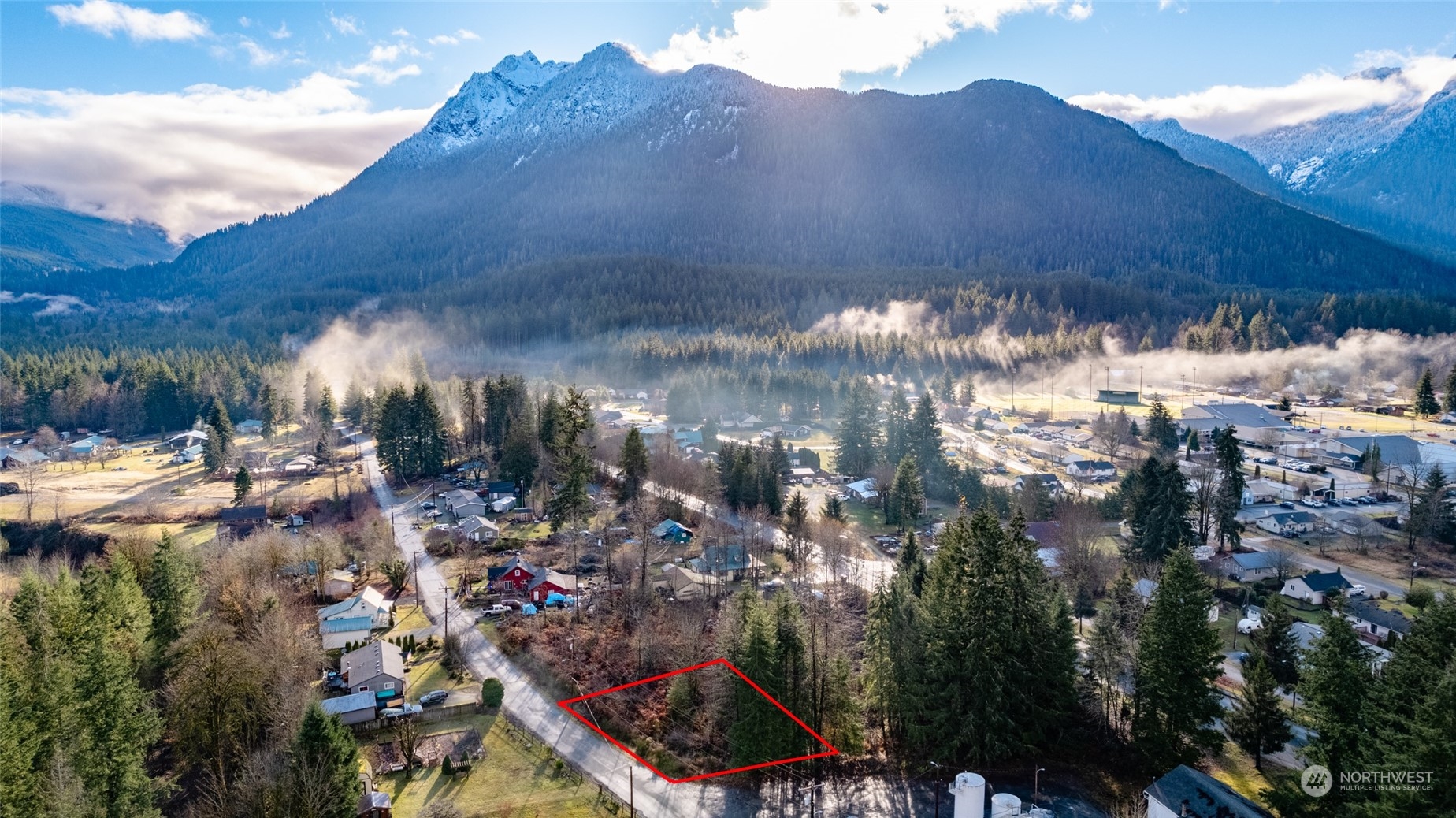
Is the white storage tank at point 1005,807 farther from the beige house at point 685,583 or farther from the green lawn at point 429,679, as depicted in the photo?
the green lawn at point 429,679

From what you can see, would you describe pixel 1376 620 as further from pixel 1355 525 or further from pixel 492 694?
pixel 492 694

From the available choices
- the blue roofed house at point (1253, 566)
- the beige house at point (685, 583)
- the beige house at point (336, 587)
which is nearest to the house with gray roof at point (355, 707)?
the beige house at point (336, 587)

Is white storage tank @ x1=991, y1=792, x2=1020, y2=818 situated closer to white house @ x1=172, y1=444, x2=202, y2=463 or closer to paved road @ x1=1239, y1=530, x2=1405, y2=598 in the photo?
paved road @ x1=1239, y1=530, x2=1405, y2=598

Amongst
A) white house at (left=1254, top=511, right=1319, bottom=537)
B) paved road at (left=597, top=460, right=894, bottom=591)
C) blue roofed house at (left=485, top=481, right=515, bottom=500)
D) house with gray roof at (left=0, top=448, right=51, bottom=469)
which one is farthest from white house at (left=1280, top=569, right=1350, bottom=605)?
house with gray roof at (left=0, top=448, right=51, bottom=469)

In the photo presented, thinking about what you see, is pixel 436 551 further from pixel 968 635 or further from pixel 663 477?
pixel 968 635

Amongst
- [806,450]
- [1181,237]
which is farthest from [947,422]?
[1181,237]
